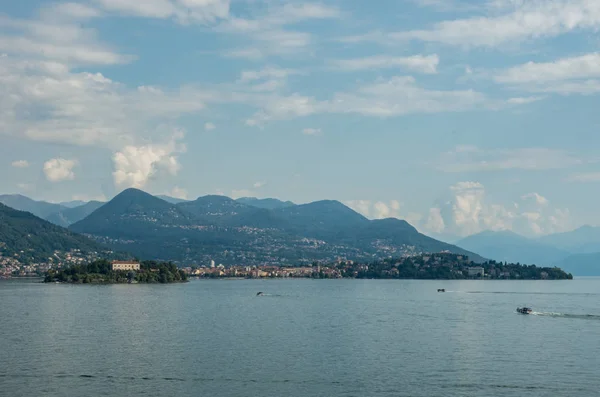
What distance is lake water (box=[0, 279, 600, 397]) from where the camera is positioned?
5488 centimetres

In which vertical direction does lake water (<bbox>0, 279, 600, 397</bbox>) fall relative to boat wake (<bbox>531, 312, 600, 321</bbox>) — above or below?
below

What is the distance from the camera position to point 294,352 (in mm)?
70875

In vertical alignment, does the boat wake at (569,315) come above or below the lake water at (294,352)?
above

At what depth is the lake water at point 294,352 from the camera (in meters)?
54.9

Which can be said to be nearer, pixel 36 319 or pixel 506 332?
pixel 506 332

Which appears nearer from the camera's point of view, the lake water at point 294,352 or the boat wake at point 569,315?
the lake water at point 294,352

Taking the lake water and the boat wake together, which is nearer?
the lake water

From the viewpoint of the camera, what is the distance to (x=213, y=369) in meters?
61.6

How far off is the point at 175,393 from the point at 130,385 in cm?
450

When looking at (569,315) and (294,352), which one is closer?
(294,352)

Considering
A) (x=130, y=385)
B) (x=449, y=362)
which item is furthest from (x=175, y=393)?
(x=449, y=362)

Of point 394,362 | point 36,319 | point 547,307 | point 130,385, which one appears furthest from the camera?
point 547,307

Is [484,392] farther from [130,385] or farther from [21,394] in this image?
[21,394]

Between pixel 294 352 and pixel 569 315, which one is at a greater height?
pixel 569 315
